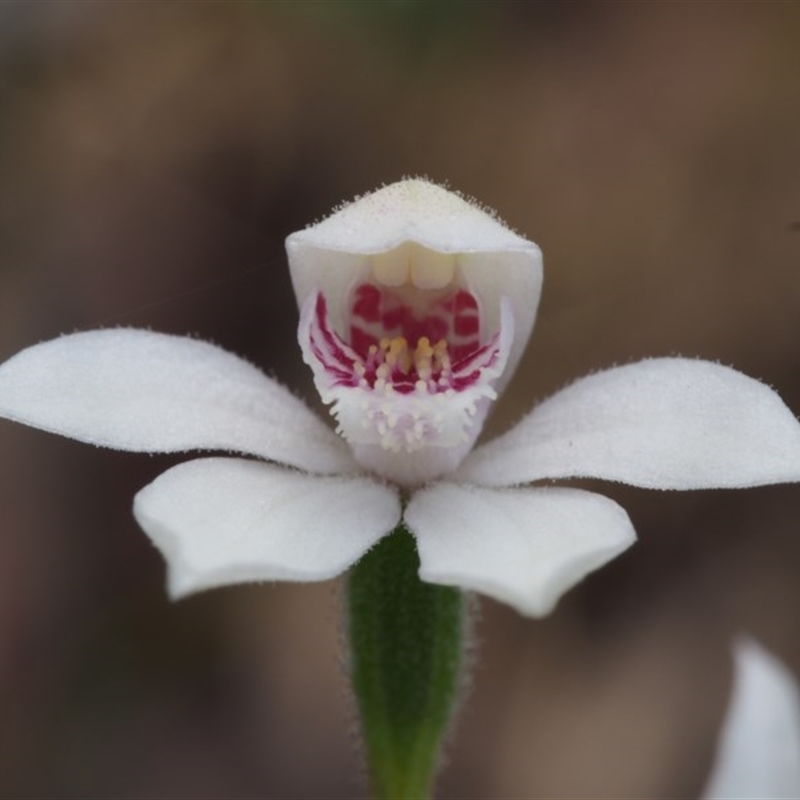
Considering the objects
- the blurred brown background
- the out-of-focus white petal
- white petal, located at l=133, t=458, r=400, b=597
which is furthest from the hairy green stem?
the blurred brown background

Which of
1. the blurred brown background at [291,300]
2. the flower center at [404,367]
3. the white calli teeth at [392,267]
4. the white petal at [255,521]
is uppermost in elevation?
the white calli teeth at [392,267]

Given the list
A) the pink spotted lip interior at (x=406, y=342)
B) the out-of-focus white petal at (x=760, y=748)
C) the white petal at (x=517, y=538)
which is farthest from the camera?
the out-of-focus white petal at (x=760, y=748)

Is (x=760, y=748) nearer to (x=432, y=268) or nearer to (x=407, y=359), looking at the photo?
(x=407, y=359)

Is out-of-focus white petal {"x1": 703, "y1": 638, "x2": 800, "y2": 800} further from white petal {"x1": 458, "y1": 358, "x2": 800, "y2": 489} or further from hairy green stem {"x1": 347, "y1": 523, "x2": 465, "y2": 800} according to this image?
white petal {"x1": 458, "y1": 358, "x2": 800, "y2": 489}

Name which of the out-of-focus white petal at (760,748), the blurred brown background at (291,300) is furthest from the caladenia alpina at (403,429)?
the blurred brown background at (291,300)

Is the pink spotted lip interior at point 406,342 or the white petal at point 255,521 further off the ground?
the pink spotted lip interior at point 406,342

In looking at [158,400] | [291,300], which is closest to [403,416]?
[158,400]

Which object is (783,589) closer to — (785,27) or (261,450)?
(785,27)

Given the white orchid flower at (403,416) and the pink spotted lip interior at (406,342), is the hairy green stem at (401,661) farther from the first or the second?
the pink spotted lip interior at (406,342)
